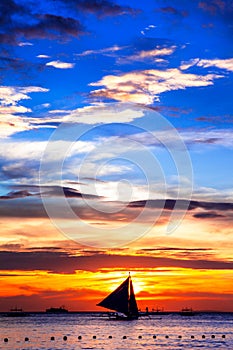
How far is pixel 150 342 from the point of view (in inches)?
4929

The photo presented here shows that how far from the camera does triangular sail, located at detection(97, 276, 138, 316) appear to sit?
151250 millimetres

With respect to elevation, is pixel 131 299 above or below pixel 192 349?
above

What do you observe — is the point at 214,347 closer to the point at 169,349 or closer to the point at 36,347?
the point at 169,349

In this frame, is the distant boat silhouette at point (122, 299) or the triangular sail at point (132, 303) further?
the triangular sail at point (132, 303)

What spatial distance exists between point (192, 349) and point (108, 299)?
46499mm

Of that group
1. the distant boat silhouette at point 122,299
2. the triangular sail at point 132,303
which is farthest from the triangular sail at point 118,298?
the triangular sail at point 132,303

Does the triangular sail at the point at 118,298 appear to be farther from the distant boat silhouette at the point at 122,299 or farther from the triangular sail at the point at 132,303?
the triangular sail at the point at 132,303

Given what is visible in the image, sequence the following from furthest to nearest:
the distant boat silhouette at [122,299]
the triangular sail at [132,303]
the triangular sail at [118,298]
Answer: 1. the triangular sail at [132,303]
2. the distant boat silhouette at [122,299]
3. the triangular sail at [118,298]

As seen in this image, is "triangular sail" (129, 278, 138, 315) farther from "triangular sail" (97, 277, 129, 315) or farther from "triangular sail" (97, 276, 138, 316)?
"triangular sail" (97, 277, 129, 315)

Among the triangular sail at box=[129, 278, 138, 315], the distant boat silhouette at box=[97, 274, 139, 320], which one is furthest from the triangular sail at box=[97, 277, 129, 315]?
the triangular sail at box=[129, 278, 138, 315]

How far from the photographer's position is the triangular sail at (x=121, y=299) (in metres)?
151

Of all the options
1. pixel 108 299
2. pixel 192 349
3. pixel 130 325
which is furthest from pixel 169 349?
pixel 130 325

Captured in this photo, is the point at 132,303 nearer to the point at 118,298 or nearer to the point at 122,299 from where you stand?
the point at 122,299

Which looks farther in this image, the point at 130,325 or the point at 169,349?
the point at 130,325
